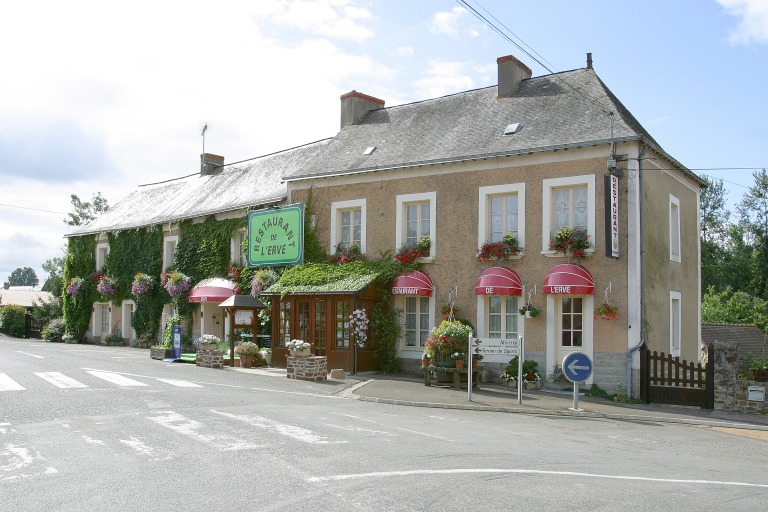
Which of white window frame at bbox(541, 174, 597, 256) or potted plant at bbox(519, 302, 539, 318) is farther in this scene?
potted plant at bbox(519, 302, 539, 318)

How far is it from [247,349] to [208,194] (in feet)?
35.0

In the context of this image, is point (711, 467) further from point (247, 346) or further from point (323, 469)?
point (247, 346)

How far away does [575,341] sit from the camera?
58.2 feet

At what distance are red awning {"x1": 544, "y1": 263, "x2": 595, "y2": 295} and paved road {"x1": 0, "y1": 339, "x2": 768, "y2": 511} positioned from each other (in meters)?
3.90

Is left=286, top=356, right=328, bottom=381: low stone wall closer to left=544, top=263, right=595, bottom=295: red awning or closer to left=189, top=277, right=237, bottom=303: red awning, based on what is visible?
left=544, top=263, right=595, bottom=295: red awning

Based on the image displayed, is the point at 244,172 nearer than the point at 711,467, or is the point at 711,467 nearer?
the point at 711,467

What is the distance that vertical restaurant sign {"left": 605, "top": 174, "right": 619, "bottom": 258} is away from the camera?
1645cm

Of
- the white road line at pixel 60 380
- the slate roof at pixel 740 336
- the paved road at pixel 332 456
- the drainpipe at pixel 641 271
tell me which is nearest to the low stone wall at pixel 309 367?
the paved road at pixel 332 456

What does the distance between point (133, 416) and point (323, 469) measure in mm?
4850

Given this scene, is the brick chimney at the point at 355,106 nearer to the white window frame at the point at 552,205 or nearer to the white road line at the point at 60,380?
the white window frame at the point at 552,205

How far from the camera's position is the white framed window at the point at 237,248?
86.7 feet

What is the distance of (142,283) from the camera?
30.2m

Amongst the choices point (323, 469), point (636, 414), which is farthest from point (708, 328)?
point (323, 469)

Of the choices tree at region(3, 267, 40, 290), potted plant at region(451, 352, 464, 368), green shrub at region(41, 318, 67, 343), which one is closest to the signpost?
potted plant at region(451, 352, 464, 368)
